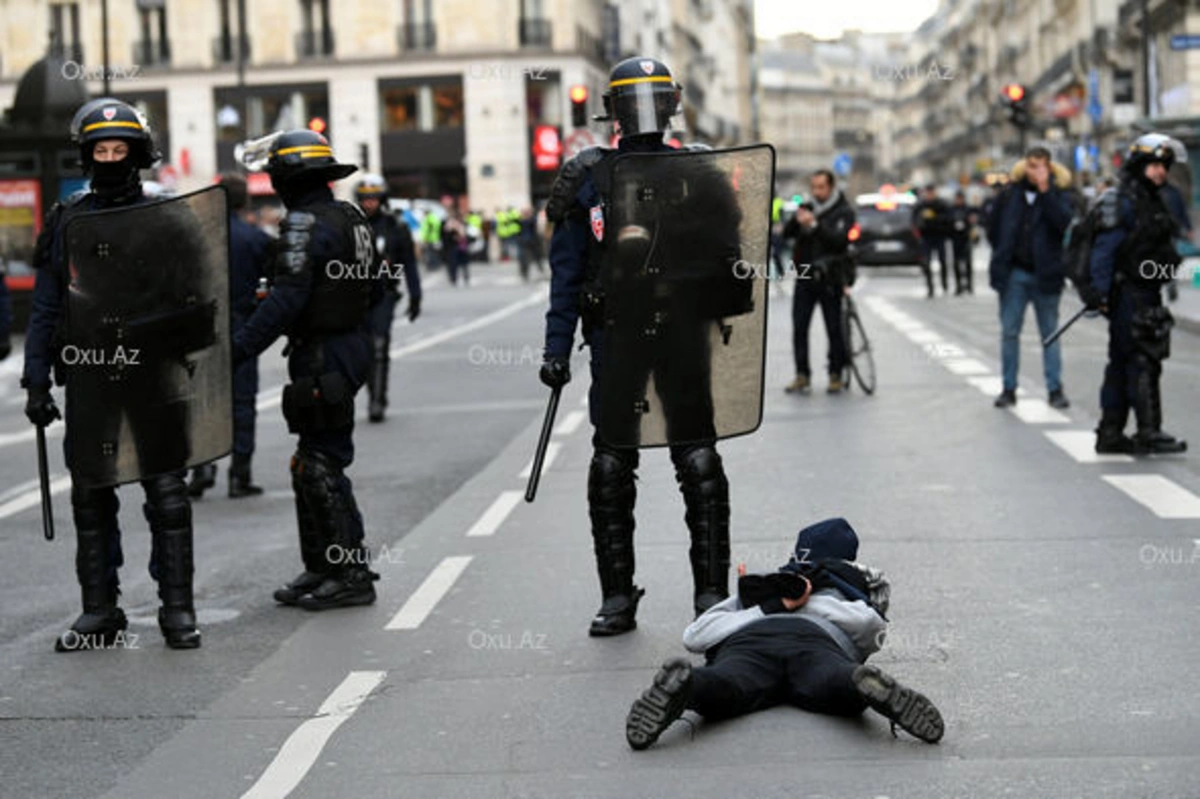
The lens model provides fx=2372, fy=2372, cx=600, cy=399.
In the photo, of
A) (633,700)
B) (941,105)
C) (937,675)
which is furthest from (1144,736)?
(941,105)

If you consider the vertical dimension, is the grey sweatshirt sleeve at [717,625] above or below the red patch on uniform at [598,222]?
below

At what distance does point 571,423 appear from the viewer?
16.5 m

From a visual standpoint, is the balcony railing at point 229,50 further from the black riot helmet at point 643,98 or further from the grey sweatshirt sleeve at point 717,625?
the grey sweatshirt sleeve at point 717,625

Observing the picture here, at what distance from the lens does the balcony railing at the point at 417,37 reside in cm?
7106

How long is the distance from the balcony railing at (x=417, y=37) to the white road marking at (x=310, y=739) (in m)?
65.0

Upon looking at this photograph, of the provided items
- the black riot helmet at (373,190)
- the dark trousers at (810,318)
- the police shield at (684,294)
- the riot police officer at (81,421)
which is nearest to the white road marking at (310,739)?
the riot police officer at (81,421)

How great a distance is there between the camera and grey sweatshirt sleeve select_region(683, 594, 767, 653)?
653 centimetres

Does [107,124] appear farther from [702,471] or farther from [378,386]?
[378,386]

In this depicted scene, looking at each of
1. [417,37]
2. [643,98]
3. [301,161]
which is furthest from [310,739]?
[417,37]

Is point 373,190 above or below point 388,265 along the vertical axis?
above

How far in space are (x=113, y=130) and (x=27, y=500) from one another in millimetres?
5425

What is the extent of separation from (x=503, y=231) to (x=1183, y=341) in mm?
33688

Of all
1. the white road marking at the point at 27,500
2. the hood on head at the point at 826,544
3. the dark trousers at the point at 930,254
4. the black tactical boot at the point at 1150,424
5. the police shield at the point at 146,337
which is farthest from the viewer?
the dark trousers at the point at 930,254

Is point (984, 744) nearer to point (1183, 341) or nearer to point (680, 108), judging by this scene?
point (680, 108)
